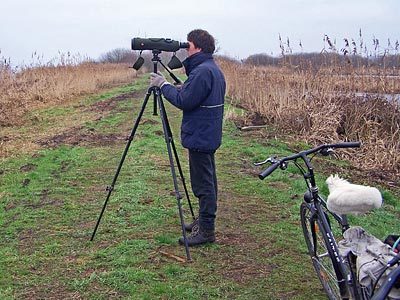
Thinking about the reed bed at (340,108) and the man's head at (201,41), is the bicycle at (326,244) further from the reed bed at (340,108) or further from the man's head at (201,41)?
the reed bed at (340,108)

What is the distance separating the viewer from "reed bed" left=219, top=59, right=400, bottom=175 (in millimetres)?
11031

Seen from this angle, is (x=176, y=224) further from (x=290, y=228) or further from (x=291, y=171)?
(x=291, y=171)

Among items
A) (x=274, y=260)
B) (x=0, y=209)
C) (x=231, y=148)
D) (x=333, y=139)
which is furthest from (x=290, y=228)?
(x=333, y=139)

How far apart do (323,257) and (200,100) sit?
1.79m

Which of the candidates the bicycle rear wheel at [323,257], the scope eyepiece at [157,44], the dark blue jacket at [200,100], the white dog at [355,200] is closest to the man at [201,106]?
the dark blue jacket at [200,100]

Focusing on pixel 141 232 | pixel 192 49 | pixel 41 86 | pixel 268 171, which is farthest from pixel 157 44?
pixel 41 86

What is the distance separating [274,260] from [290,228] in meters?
1.00

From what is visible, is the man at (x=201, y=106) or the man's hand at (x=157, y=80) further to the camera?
the man's hand at (x=157, y=80)

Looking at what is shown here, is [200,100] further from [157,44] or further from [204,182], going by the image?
[204,182]

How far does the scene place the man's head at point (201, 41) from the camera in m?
5.18

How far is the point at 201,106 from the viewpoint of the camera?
510 centimetres

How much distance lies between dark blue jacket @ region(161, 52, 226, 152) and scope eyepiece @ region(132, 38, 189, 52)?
0.56 ft

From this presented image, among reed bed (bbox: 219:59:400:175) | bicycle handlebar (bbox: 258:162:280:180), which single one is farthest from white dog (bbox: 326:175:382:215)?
reed bed (bbox: 219:59:400:175)

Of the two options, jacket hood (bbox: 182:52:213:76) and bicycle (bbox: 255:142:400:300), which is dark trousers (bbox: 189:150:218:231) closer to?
jacket hood (bbox: 182:52:213:76)
